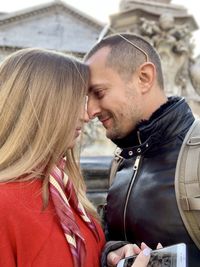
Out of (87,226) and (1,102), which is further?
(87,226)

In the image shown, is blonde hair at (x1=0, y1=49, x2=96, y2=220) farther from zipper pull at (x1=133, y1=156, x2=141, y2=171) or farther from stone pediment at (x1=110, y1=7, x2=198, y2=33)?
stone pediment at (x1=110, y1=7, x2=198, y2=33)

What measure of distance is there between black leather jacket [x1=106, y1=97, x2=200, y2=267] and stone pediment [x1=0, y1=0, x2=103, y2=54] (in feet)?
41.0

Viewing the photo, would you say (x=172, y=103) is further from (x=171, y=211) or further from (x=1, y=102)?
(x=1, y=102)

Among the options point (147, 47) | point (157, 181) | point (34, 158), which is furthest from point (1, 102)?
point (147, 47)

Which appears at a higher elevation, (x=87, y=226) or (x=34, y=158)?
(x=34, y=158)

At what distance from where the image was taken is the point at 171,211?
A: 5.74 feet

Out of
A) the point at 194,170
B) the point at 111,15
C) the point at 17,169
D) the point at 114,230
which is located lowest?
the point at 114,230

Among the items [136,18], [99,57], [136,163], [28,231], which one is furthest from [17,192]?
[136,18]

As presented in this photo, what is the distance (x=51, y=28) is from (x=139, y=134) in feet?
45.1

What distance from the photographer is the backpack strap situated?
166cm

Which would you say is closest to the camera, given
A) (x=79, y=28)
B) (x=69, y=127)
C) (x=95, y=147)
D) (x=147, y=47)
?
(x=69, y=127)

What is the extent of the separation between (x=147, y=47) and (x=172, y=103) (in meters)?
0.34

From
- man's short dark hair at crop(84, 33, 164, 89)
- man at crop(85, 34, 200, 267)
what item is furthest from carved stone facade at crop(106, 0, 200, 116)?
man at crop(85, 34, 200, 267)

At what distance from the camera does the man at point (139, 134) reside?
5.88 feet
